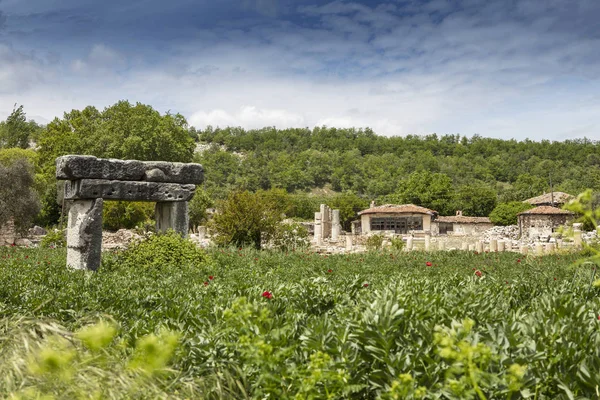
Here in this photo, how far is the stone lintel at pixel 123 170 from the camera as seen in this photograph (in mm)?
10961

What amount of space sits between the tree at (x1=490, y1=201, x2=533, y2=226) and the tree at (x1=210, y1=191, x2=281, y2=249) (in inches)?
1588

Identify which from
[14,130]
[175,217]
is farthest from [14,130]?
[175,217]

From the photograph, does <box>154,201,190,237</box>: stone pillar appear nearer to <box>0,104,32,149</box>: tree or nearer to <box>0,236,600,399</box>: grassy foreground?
<box>0,236,600,399</box>: grassy foreground

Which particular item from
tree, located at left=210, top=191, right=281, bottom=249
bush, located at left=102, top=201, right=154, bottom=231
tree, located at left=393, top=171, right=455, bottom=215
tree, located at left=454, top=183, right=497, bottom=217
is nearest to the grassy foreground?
tree, located at left=210, top=191, right=281, bottom=249

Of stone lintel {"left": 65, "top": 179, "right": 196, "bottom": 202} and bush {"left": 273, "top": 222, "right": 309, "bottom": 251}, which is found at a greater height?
stone lintel {"left": 65, "top": 179, "right": 196, "bottom": 202}

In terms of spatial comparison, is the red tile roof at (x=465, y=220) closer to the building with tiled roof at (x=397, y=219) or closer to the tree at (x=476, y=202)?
the building with tiled roof at (x=397, y=219)

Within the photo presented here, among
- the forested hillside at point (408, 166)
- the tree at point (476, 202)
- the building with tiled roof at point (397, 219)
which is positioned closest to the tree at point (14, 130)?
the forested hillside at point (408, 166)

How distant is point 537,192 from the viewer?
66.4m

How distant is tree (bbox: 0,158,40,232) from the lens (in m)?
25.4

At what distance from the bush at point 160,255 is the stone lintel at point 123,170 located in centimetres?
131

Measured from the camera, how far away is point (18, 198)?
25797 millimetres

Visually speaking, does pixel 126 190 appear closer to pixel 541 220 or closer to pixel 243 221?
pixel 243 221

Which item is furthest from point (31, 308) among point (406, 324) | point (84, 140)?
point (84, 140)

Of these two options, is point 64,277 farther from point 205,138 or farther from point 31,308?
point 205,138
